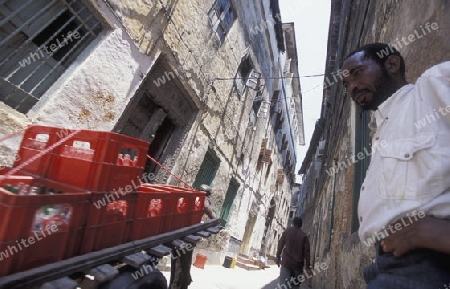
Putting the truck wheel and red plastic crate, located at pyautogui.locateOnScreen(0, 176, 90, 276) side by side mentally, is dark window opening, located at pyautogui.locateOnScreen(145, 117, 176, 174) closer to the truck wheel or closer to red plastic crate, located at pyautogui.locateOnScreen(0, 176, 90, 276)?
the truck wheel

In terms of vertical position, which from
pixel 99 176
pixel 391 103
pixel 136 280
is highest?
pixel 391 103

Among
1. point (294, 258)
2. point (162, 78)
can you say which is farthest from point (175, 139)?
point (294, 258)

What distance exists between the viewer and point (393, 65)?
1.59 meters

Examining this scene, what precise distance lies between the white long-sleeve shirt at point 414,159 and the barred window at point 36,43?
14.3 feet

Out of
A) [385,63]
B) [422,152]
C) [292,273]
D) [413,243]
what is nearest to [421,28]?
[385,63]

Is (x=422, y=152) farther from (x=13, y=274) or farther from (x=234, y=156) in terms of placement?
(x=234, y=156)

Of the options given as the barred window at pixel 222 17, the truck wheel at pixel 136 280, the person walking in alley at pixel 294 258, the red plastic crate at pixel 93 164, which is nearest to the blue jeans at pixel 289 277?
the person walking in alley at pixel 294 258

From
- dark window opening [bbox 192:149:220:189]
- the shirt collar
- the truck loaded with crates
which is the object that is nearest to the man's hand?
the shirt collar

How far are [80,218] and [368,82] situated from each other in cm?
200

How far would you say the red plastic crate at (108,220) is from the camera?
175 cm

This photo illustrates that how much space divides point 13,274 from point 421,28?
3617 mm

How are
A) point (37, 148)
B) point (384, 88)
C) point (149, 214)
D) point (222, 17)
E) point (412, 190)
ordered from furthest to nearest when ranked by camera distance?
point (222, 17)
point (149, 214)
point (37, 148)
point (384, 88)
point (412, 190)

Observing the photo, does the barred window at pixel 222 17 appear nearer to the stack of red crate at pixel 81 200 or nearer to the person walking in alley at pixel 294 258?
the person walking in alley at pixel 294 258

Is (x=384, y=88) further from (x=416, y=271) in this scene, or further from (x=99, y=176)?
(x=99, y=176)
